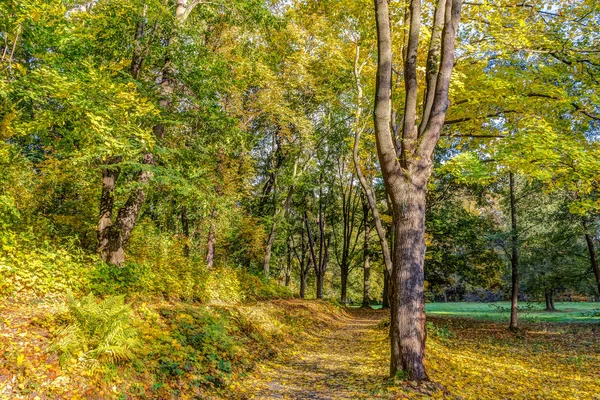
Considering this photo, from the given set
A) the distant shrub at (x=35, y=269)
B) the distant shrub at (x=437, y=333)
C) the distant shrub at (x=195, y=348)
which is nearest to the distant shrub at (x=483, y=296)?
the distant shrub at (x=437, y=333)

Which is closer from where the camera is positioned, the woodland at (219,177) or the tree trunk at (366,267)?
the woodland at (219,177)

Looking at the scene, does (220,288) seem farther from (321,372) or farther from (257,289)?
(321,372)

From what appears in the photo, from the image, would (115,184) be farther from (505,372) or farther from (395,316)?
(505,372)

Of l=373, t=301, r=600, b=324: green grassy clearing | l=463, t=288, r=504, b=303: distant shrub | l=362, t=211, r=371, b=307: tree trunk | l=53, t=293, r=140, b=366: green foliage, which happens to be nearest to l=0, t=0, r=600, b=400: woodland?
l=53, t=293, r=140, b=366: green foliage

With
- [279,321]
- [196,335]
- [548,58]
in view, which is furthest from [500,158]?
[196,335]

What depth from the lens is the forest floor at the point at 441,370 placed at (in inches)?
234

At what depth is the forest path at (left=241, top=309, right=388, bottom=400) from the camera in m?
5.90

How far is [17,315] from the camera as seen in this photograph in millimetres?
5020

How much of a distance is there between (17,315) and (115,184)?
194 inches

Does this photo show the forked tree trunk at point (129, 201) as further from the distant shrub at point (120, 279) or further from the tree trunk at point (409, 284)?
the tree trunk at point (409, 284)

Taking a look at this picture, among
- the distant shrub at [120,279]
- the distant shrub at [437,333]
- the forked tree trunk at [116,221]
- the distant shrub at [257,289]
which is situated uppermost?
the forked tree trunk at [116,221]

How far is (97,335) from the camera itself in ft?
15.9

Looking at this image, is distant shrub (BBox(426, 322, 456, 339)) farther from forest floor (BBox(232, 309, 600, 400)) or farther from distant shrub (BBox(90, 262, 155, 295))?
distant shrub (BBox(90, 262, 155, 295))

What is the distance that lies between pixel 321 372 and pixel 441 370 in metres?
2.69
